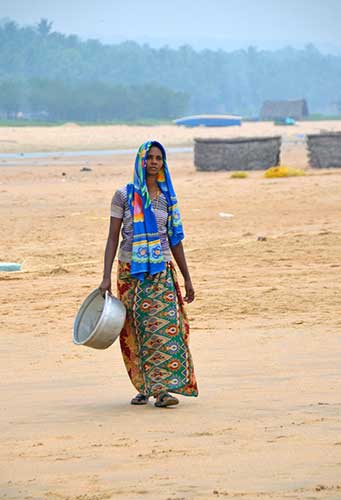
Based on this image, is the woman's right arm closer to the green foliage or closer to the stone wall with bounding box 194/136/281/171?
the green foliage

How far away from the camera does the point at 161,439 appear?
186 inches

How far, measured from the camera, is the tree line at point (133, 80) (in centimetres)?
9550

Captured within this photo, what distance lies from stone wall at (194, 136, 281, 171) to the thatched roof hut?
67.2 meters

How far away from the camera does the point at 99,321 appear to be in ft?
16.9

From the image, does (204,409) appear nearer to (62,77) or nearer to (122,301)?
(122,301)

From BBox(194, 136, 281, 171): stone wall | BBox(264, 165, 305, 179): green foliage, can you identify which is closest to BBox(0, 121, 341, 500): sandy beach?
BBox(264, 165, 305, 179): green foliage

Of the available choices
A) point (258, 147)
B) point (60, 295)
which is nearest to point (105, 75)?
point (258, 147)

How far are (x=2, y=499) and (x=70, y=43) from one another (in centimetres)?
15396

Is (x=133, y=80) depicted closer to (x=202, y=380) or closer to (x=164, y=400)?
(x=202, y=380)

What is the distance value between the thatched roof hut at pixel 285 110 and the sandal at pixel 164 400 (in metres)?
87.6

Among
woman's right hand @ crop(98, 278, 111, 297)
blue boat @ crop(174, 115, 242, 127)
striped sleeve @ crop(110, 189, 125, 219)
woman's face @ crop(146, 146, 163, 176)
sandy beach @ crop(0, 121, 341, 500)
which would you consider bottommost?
blue boat @ crop(174, 115, 242, 127)

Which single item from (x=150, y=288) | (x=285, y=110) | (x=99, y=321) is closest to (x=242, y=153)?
(x=150, y=288)

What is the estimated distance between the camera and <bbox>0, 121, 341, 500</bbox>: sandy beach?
419 centimetres

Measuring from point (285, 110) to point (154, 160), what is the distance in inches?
3498
